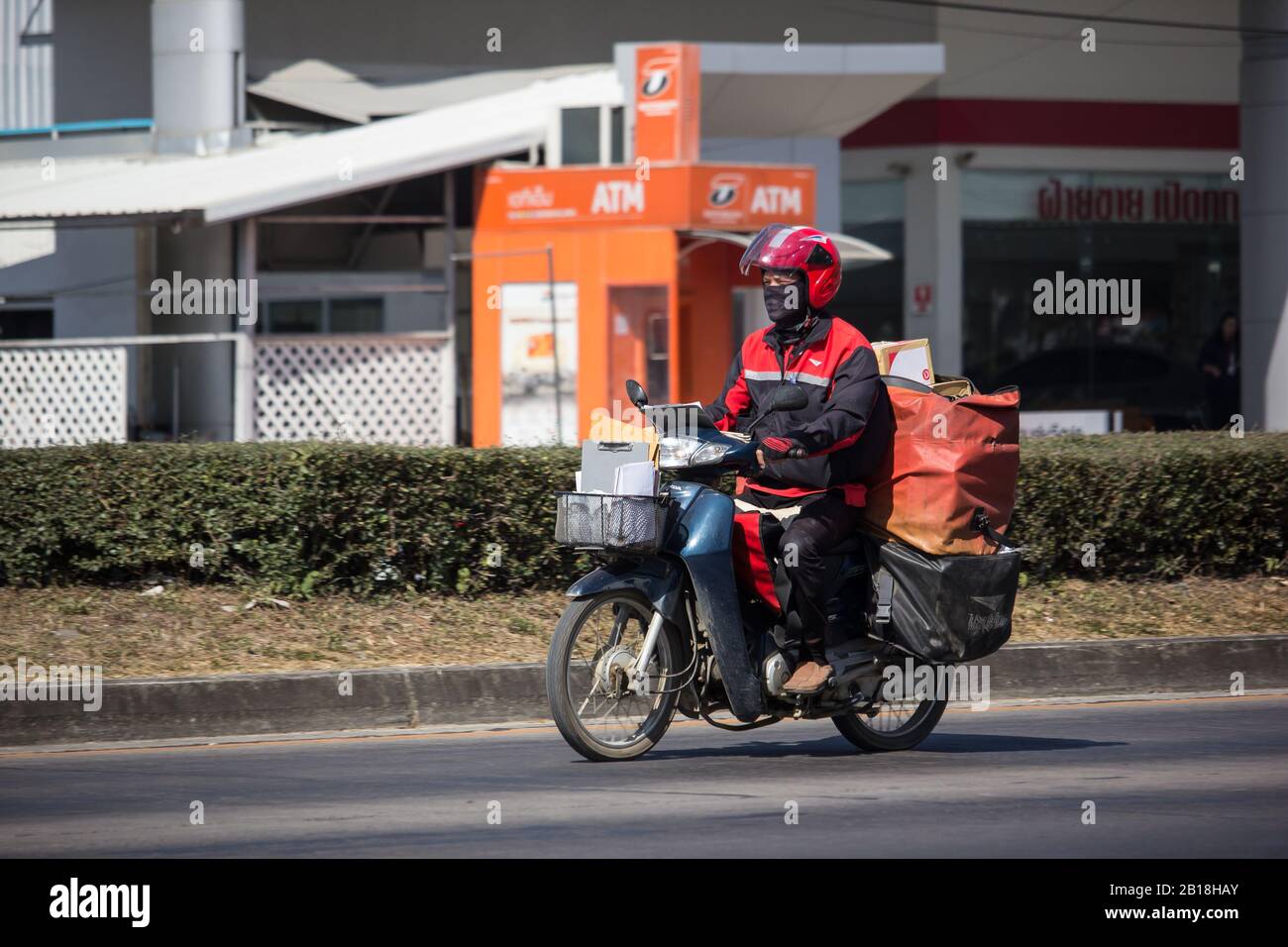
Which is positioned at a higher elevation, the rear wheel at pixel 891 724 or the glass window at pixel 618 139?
the glass window at pixel 618 139

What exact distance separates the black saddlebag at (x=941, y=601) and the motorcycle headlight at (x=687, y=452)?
95cm

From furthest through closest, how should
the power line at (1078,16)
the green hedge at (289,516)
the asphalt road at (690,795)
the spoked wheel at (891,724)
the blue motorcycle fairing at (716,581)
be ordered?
1. the power line at (1078,16)
2. the green hedge at (289,516)
3. the spoked wheel at (891,724)
4. the blue motorcycle fairing at (716,581)
5. the asphalt road at (690,795)

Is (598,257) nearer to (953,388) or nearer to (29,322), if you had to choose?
(29,322)

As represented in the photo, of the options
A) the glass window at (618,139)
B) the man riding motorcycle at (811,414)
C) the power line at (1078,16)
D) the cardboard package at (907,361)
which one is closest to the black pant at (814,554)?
the man riding motorcycle at (811,414)

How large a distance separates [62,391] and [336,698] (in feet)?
32.5

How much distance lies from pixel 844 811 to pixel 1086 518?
5.08 m

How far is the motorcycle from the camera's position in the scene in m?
6.82

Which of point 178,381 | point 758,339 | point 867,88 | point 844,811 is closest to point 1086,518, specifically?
point 758,339

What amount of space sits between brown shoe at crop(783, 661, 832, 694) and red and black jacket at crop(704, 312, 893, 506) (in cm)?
69

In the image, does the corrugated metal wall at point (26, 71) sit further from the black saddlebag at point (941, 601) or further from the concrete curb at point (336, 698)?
the black saddlebag at point (941, 601)

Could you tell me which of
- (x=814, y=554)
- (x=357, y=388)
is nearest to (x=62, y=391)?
(x=357, y=388)

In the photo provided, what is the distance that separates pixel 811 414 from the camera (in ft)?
23.4

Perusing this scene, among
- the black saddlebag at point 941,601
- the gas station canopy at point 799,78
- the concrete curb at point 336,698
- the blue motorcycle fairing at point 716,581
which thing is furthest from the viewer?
the gas station canopy at point 799,78

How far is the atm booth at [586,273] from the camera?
18.0 m
